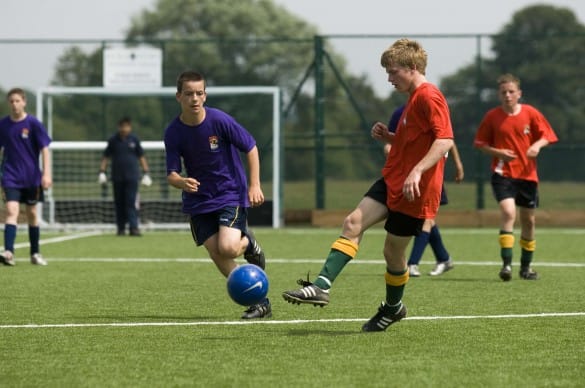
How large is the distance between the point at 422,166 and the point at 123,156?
43.7ft

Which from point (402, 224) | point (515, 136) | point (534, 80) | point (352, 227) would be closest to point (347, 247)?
point (352, 227)

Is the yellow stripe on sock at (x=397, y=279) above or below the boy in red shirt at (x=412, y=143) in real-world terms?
below

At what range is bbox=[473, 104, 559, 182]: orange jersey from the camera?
1182cm

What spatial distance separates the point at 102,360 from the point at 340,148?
16645 millimetres

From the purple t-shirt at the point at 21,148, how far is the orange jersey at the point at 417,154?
6.69 m

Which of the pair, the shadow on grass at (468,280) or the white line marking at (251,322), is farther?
the shadow on grass at (468,280)

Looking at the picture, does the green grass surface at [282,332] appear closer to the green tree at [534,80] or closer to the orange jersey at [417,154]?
the orange jersey at [417,154]

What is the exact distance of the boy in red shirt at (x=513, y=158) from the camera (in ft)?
38.5

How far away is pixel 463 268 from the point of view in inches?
521

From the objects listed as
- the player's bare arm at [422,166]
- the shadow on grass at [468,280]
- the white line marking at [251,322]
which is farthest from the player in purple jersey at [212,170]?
the shadow on grass at [468,280]

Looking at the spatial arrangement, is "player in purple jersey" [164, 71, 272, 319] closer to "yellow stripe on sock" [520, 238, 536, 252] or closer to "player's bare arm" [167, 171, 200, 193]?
"player's bare arm" [167, 171, 200, 193]

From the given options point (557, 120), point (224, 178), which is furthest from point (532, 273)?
point (557, 120)

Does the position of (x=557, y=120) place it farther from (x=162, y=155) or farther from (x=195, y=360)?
(x=195, y=360)

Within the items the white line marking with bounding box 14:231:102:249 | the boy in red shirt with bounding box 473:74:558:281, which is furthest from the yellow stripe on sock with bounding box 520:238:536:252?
the white line marking with bounding box 14:231:102:249
